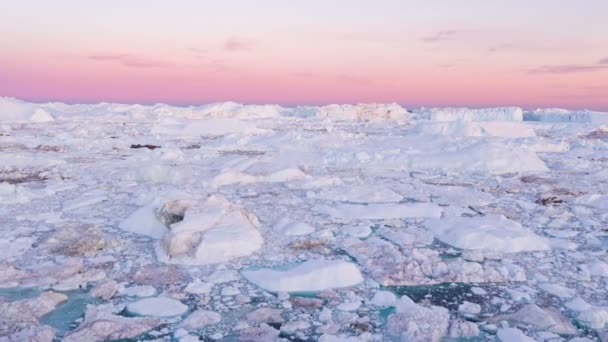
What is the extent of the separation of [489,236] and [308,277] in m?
1.92

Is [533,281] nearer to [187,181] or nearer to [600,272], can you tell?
[600,272]

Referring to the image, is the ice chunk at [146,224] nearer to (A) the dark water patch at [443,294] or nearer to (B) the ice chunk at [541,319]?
(A) the dark water patch at [443,294]

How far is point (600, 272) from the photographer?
12.8 ft

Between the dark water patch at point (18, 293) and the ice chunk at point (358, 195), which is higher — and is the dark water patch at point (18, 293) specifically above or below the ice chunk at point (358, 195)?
below

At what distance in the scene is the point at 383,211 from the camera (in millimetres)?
5793

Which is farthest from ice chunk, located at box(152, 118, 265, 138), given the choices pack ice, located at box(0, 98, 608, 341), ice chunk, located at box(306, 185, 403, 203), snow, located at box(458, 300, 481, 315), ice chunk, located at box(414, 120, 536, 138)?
snow, located at box(458, 300, 481, 315)

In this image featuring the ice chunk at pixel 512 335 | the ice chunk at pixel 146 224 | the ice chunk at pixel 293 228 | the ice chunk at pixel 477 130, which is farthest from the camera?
the ice chunk at pixel 477 130

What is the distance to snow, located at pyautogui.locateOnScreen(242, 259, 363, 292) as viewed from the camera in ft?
11.6

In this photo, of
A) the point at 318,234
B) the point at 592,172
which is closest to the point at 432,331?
the point at 318,234

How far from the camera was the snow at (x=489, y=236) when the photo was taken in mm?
4484

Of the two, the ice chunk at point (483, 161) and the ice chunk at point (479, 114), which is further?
the ice chunk at point (479, 114)

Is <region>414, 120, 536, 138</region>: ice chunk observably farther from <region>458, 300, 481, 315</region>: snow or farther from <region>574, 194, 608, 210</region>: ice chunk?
<region>458, 300, 481, 315</region>: snow

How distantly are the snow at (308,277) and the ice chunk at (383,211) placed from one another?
1.92 meters

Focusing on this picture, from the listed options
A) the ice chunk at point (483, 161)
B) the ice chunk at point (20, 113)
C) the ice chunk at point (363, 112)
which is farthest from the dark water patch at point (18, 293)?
the ice chunk at point (363, 112)
